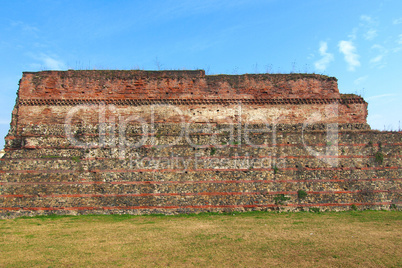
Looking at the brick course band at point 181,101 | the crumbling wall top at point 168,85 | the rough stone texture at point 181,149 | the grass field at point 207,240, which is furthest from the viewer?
the crumbling wall top at point 168,85

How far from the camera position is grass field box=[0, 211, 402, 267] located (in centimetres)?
648

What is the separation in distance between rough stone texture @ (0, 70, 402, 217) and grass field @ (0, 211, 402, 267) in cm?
94

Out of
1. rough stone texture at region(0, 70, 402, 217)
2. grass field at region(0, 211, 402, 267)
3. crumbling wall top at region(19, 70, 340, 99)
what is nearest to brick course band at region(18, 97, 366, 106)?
rough stone texture at region(0, 70, 402, 217)

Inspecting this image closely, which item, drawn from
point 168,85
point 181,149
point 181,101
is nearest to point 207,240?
point 181,149

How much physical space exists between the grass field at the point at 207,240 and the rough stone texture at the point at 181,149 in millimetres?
943

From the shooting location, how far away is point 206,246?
748cm

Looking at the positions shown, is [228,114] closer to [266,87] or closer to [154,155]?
[266,87]

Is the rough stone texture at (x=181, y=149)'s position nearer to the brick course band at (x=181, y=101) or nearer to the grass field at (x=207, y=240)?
the brick course band at (x=181, y=101)

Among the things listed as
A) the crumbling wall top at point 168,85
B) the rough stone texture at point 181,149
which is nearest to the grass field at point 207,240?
the rough stone texture at point 181,149

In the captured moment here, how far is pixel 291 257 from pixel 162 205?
21.8 ft

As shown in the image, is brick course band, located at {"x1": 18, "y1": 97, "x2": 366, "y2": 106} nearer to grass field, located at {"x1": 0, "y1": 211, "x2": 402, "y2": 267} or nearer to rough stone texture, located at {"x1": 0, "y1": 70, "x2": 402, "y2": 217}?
rough stone texture, located at {"x1": 0, "y1": 70, "x2": 402, "y2": 217}

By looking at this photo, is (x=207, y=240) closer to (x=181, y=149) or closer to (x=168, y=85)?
(x=181, y=149)

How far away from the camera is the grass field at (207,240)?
6.48 meters

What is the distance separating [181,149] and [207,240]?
555 cm
